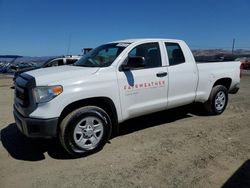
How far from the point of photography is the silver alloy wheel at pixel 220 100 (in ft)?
22.2

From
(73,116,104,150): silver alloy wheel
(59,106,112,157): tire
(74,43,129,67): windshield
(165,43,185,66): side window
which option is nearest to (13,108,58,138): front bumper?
(59,106,112,157): tire

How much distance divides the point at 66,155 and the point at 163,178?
1740mm

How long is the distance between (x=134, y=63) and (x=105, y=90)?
74 centimetres

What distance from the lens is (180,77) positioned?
223 inches

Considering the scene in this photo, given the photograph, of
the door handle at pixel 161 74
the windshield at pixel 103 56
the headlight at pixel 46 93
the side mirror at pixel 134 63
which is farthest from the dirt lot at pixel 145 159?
the windshield at pixel 103 56

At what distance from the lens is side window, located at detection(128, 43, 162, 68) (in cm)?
530

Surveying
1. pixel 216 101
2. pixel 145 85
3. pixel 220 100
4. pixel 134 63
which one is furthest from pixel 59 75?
pixel 220 100

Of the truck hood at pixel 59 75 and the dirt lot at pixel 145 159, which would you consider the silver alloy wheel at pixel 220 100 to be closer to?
the dirt lot at pixel 145 159

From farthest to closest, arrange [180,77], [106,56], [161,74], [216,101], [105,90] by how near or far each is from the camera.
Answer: [216,101]
[180,77]
[161,74]
[106,56]
[105,90]

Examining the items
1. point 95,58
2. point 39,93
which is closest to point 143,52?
point 95,58

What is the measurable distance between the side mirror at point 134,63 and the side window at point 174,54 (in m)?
1.04

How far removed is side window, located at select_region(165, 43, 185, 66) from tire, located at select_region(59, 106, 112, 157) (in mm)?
2015

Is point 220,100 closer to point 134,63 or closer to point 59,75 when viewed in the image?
point 134,63

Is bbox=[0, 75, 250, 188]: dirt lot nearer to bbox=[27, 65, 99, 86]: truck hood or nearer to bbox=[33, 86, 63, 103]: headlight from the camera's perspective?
bbox=[33, 86, 63, 103]: headlight
